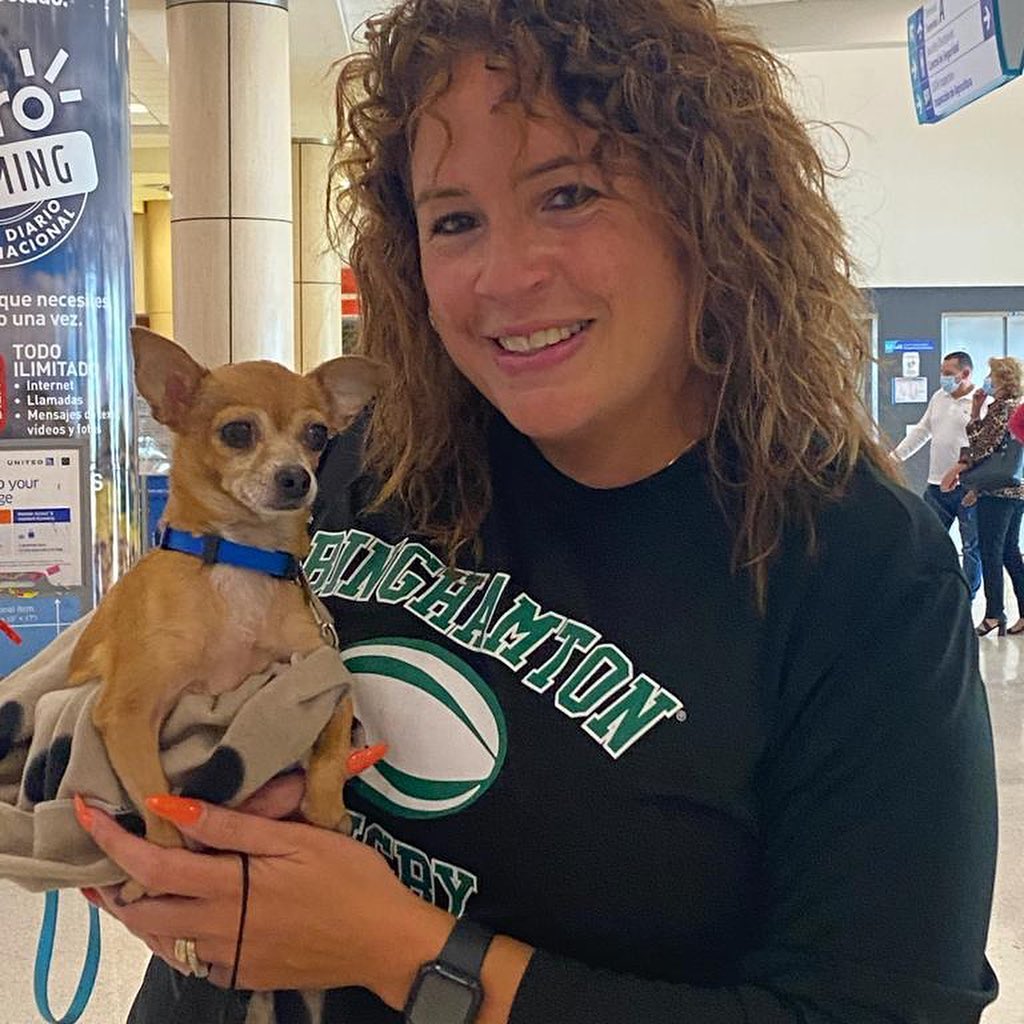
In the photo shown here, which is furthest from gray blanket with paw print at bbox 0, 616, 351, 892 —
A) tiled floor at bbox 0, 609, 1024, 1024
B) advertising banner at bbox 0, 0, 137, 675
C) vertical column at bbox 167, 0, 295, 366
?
vertical column at bbox 167, 0, 295, 366

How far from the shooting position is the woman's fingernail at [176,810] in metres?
1.06

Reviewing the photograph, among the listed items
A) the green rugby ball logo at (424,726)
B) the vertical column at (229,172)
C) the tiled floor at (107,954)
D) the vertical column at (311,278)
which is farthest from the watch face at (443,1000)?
the vertical column at (311,278)

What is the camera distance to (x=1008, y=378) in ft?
24.4

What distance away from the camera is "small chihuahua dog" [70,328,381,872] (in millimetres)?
1120

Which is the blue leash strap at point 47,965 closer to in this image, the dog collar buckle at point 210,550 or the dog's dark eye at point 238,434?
the dog collar buckle at point 210,550

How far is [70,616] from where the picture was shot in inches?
129

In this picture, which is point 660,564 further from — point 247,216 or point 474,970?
point 247,216

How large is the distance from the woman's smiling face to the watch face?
488 millimetres

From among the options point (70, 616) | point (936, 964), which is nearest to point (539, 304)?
point (936, 964)

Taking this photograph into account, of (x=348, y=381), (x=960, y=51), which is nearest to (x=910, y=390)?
(x=960, y=51)

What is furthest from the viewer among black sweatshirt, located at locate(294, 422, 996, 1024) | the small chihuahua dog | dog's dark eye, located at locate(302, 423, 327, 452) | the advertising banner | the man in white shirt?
the man in white shirt

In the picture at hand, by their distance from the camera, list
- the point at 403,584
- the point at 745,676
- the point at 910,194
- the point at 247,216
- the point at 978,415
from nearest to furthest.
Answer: the point at 745,676 < the point at 403,584 < the point at 247,216 < the point at 978,415 < the point at 910,194

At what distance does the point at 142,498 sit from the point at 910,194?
380 inches

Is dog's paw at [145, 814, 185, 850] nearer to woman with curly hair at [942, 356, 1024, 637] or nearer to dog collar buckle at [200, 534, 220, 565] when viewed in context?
dog collar buckle at [200, 534, 220, 565]
